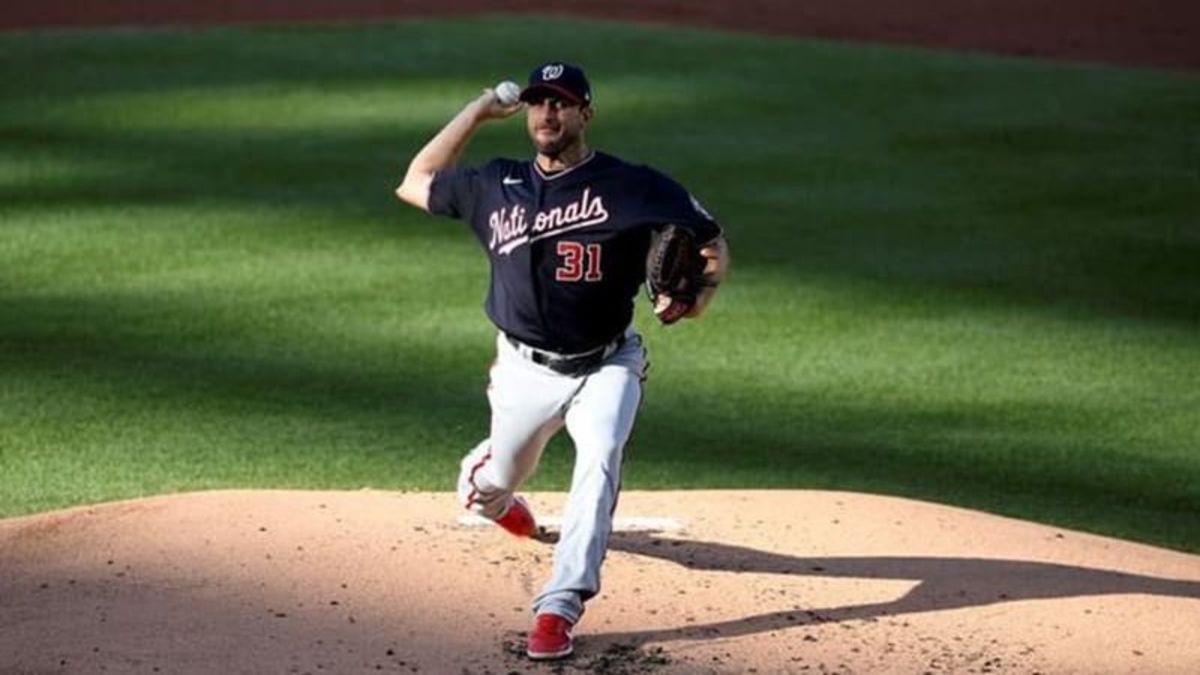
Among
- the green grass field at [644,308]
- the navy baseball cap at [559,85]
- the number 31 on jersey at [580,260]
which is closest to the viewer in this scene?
the navy baseball cap at [559,85]

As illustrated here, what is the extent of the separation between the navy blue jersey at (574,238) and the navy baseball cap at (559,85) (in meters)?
0.23

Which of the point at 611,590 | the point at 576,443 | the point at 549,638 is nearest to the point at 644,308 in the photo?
the point at 611,590

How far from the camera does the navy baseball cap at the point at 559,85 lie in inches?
266

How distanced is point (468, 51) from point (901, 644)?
43.8 ft

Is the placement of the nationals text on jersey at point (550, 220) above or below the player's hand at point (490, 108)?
below

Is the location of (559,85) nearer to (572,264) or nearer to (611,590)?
(572,264)

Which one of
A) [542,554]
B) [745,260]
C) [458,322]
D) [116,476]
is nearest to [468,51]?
[745,260]

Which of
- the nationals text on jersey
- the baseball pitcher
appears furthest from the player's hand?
the nationals text on jersey

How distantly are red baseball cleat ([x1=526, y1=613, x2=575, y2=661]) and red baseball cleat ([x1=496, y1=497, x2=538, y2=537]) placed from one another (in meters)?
1.10

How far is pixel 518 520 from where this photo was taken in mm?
7574

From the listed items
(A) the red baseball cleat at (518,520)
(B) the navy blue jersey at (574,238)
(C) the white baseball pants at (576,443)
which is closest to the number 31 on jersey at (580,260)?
(B) the navy blue jersey at (574,238)

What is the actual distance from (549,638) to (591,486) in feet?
1.49

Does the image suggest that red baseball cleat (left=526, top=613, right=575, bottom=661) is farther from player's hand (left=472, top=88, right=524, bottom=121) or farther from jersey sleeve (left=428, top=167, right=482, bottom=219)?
player's hand (left=472, top=88, right=524, bottom=121)

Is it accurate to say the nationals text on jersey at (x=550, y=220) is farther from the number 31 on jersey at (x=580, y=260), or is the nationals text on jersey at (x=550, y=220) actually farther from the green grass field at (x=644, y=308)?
the green grass field at (x=644, y=308)
